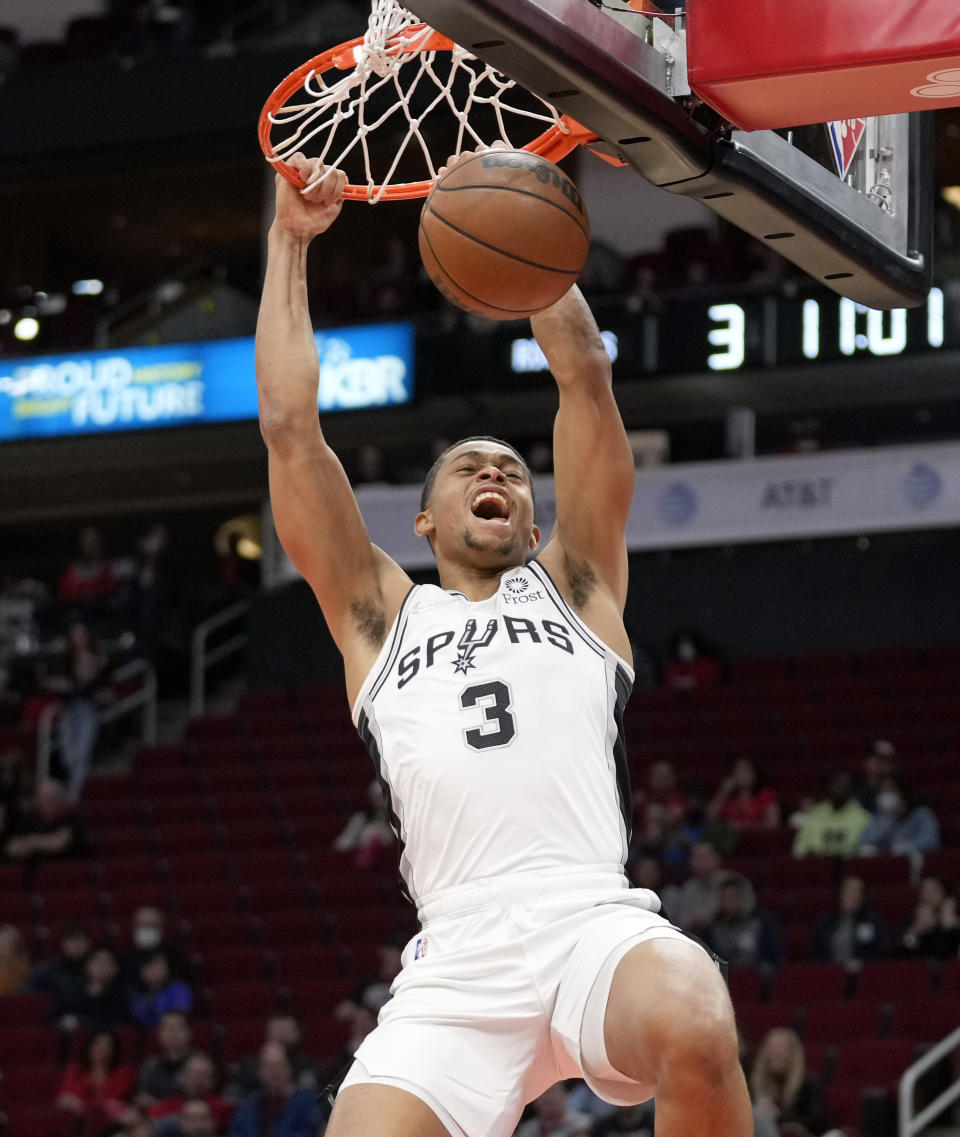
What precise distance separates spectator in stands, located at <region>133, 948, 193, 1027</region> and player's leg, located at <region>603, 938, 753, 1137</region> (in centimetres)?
878

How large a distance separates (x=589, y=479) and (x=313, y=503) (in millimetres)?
631

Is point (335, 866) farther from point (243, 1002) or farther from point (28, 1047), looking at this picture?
point (28, 1047)

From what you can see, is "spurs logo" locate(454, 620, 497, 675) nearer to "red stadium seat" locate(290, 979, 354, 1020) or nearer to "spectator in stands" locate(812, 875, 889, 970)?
"spectator in stands" locate(812, 875, 889, 970)

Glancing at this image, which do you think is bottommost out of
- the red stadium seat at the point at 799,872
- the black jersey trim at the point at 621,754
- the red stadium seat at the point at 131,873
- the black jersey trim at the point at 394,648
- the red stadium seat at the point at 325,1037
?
the red stadium seat at the point at 325,1037

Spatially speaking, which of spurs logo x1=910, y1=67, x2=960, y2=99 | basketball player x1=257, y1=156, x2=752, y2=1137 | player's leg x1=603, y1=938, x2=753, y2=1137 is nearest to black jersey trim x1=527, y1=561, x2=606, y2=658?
basketball player x1=257, y1=156, x2=752, y2=1137

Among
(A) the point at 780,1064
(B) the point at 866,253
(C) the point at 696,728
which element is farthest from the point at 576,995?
(C) the point at 696,728

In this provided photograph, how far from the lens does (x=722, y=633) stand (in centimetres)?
1673

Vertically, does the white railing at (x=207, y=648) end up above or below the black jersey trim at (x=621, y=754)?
above

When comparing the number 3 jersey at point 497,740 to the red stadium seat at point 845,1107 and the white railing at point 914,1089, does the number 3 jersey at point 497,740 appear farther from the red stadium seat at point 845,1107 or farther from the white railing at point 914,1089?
the red stadium seat at point 845,1107

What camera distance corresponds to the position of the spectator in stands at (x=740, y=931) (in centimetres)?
1109

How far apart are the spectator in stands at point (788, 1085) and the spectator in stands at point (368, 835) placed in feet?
14.7

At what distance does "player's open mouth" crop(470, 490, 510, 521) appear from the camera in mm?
4539

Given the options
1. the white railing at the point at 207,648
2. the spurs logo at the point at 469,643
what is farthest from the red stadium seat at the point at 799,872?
the spurs logo at the point at 469,643

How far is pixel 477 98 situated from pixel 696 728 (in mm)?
9555
